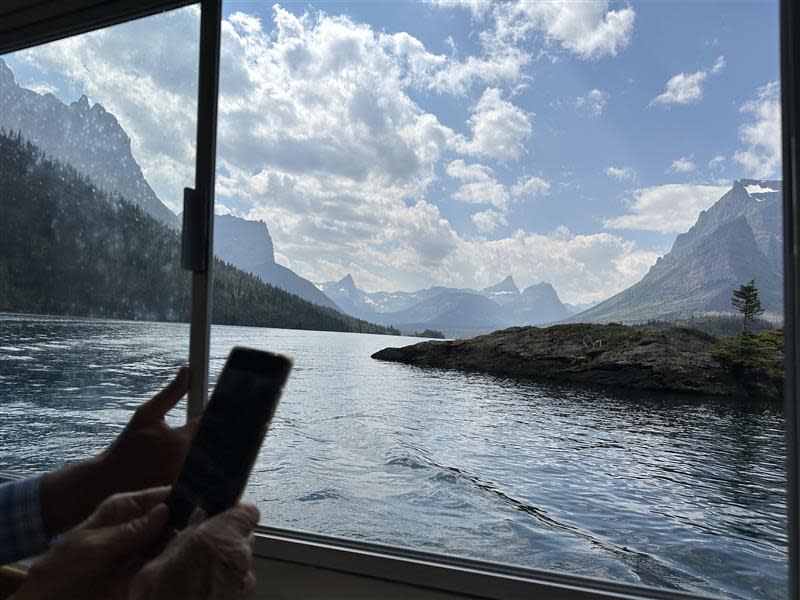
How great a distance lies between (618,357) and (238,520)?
159 inches

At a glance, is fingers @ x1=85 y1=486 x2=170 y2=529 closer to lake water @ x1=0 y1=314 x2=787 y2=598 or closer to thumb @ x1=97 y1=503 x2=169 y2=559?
thumb @ x1=97 y1=503 x2=169 y2=559

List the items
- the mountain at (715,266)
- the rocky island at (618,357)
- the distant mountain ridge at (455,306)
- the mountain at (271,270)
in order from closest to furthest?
the mountain at (715,266), the rocky island at (618,357), the mountain at (271,270), the distant mountain ridge at (455,306)

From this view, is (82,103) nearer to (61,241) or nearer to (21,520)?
(61,241)

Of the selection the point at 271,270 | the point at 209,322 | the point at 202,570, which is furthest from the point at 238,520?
the point at 271,270

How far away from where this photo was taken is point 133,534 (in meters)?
0.30

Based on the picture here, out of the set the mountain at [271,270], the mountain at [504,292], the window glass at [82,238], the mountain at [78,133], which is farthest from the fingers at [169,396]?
the mountain at [504,292]

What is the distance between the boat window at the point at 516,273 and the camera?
2.94 m

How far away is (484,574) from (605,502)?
3997 millimetres

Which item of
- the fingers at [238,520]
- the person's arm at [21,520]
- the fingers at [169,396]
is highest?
the fingers at [169,396]

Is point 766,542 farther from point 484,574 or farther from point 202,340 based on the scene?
point 202,340

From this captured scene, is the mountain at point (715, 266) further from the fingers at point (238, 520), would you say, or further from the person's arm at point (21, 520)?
the person's arm at point (21, 520)

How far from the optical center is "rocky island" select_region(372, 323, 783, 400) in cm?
219

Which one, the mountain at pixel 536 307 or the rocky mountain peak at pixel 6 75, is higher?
the rocky mountain peak at pixel 6 75

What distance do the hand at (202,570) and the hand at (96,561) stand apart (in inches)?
1.6
